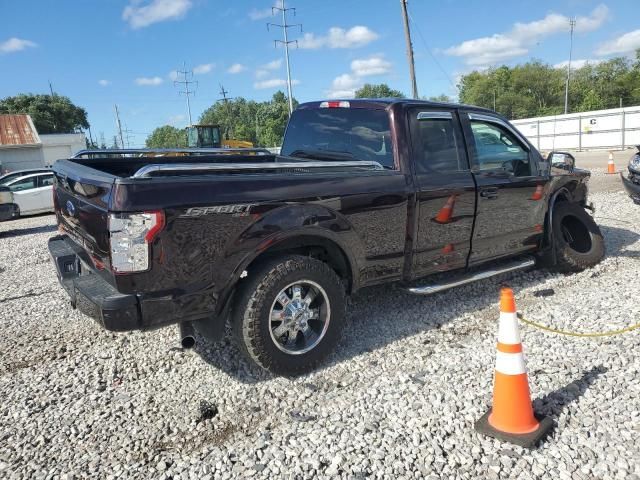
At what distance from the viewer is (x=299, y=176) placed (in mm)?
3324

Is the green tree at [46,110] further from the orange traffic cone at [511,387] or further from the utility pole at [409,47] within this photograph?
the orange traffic cone at [511,387]

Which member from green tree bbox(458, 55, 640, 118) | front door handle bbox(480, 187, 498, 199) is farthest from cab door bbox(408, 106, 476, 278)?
green tree bbox(458, 55, 640, 118)

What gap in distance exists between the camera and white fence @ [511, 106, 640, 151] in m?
30.3

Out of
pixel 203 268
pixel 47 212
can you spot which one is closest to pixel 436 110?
pixel 203 268

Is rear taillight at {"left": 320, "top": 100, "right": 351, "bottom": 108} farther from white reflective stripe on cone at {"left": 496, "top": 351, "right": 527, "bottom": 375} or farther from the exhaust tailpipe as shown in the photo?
white reflective stripe on cone at {"left": 496, "top": 351, "right": 527, "bottom": 375}

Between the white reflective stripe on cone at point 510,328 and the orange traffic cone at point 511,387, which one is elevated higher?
the white reflective stripe on cone at point 510,328

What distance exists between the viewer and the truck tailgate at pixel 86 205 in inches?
110

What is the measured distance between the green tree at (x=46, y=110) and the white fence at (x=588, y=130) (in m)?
59.4

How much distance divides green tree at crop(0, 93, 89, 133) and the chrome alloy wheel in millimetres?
72242

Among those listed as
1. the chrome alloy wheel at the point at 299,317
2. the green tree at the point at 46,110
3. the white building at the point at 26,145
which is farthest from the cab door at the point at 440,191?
the green tree at the point at 46,110

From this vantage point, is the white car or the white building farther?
the white building

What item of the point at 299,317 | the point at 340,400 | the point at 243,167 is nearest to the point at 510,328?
the point at 340,400

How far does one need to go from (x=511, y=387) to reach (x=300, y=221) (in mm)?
1613

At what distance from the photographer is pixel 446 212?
4.12 meters
